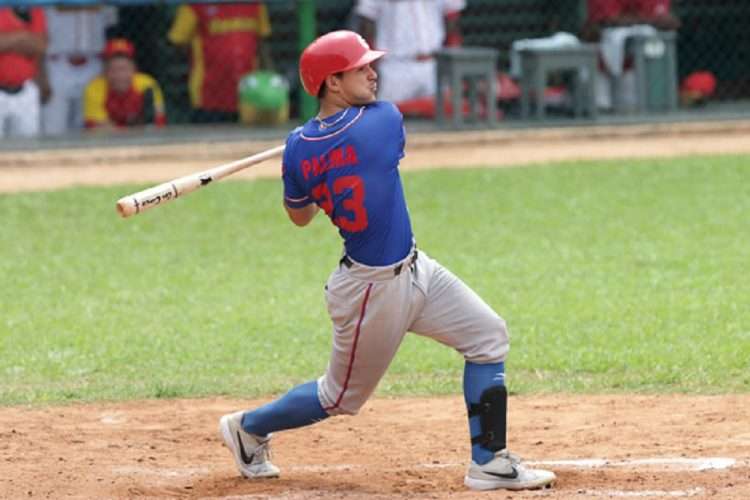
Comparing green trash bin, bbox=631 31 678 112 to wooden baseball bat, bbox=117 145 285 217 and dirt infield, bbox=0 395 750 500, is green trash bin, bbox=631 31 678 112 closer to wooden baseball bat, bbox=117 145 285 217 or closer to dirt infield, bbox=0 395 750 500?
dirt infield, bbox=0 395 750 500

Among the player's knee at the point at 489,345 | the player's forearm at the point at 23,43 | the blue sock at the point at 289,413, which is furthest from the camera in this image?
the player's forearm at the point at 23,43

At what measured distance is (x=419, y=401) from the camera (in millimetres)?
6754

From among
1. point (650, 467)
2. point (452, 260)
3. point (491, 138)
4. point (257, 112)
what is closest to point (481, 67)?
point (491, 138)

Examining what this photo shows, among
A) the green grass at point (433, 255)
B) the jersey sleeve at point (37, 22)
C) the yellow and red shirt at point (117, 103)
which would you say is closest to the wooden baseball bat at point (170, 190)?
the green grass at point (433, 255)

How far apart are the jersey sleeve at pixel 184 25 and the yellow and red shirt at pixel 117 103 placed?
498 mm

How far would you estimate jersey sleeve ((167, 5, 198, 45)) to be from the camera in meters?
14.3

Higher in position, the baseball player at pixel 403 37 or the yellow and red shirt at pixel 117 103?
the baseball player at pixel 403 37

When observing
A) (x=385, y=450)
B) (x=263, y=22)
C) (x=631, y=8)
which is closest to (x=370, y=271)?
(x=385, y=450)

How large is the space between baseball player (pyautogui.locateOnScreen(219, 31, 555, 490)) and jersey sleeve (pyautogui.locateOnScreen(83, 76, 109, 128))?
29.7 ft

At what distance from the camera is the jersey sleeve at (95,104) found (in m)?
13.9

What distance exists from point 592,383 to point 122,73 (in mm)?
7617

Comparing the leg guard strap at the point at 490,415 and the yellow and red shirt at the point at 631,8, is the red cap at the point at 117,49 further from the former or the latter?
the leg guard strap at the point at 490,415

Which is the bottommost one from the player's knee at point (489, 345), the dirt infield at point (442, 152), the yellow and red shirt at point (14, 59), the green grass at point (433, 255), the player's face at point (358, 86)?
the green grass at point (433, 255)

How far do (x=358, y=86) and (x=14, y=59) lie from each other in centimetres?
886
